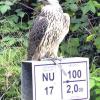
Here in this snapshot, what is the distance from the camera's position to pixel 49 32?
3812 mm

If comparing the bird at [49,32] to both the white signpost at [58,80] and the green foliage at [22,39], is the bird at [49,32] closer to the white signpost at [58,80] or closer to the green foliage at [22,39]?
the green foliage at [22,39]

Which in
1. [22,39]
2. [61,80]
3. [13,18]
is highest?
[13,18]

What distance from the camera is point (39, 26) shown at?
12.5ft

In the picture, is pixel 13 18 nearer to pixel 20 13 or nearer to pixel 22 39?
pixel 20 13

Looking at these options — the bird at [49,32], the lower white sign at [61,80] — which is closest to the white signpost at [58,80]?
the lower white sign at [61,80]

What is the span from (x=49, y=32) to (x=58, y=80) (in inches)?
47.9

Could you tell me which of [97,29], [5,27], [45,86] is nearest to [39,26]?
[97,29]

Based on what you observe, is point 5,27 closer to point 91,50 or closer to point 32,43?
point 91,50

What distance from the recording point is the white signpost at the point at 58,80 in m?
2.57

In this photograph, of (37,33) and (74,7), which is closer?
(37,33)

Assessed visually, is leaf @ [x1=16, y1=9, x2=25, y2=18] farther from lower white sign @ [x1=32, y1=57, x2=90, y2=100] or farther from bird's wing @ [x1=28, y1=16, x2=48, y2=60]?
lower white sign @ [x1=32, y1=57, x2=90, y2=100]

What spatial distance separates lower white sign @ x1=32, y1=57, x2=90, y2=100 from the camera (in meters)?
2.57

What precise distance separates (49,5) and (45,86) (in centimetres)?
142

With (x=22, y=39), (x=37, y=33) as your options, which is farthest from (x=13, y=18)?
(x=37, y=33)
